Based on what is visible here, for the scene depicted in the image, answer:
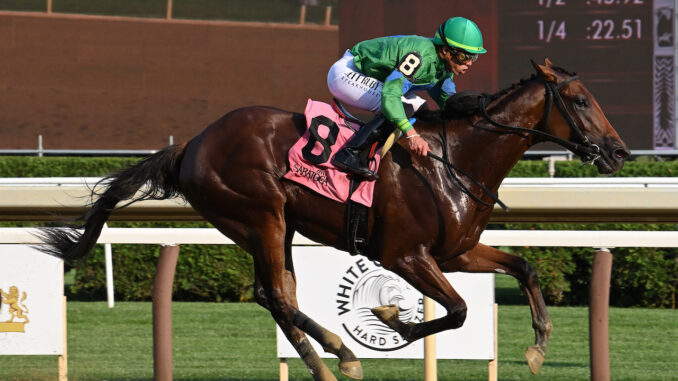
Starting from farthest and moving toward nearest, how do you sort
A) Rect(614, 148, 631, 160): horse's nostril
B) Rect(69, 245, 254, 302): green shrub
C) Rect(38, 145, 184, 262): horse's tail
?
Rect(69, 245, 254, 302): green shrub
Rect(38, 145, 184, 262): horse's tail
Rect(614, 148, 631, 160): horse's nostril

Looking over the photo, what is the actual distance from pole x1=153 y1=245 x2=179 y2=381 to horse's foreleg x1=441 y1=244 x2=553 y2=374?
4.32 feet

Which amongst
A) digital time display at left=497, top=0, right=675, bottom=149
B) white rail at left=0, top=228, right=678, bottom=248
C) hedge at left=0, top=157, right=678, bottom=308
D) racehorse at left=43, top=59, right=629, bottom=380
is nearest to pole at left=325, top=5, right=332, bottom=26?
digital time display at left=497, top=0, right=675, bottom=149

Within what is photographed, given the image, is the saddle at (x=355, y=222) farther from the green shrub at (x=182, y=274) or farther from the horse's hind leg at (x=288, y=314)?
the green shrub at (x=182, y=274)

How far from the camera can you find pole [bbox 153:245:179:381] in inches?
197

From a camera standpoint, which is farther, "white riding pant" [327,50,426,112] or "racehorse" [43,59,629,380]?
"white riding pant" [327,50,426,112]

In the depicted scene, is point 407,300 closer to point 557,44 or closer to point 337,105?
point 337,105

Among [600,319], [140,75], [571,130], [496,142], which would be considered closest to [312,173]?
[496,142]

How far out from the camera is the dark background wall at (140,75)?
12.7m

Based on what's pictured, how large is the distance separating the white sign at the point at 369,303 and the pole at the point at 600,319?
1.46 feet

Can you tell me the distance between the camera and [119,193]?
4.75 metres

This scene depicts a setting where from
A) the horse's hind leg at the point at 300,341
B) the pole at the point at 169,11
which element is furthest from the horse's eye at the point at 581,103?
the pole at the point at 169,11

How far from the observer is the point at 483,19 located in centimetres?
1134

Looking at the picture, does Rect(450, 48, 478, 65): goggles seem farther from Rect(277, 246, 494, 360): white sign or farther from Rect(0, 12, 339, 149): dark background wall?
Rect(0, 12, 339, 149): dark background wall

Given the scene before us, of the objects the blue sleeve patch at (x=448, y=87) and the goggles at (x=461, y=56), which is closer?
the goggles at (x=461, y=56)
